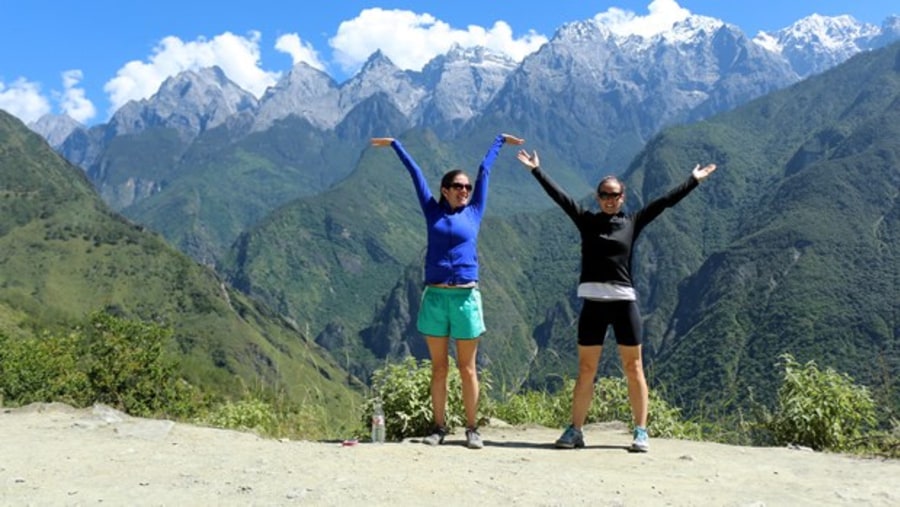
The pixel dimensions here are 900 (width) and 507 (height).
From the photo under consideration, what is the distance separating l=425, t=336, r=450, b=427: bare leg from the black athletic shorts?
1474mm

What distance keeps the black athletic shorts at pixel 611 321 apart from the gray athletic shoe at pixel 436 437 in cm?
182

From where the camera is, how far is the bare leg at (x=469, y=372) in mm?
7809

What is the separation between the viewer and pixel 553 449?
7.87 metres

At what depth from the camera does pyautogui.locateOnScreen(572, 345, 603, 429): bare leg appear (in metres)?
7.87

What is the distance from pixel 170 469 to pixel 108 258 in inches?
8075

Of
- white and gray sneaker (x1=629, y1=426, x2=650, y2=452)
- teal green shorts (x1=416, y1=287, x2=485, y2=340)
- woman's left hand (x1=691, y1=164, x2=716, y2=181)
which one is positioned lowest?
white and gray sneaker (x1=629, y1=426, x2=650, y2=452)

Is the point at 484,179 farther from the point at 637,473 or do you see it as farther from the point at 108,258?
the point at 108,258

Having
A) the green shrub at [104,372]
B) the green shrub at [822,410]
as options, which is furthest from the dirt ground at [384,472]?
the green shrub at [104,372]

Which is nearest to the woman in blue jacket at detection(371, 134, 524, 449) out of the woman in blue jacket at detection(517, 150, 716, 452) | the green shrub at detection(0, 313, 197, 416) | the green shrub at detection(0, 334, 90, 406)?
the woman in blue jacket at detection(517, 150, 716, 452)

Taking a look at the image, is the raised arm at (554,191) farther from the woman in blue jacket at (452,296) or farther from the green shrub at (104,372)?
the green shrub at (104,372)

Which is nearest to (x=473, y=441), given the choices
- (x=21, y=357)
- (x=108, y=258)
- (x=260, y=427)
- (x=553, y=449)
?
(x=553, y=449)

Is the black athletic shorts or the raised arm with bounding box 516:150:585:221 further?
the raised arm with bounding box 516:150:585:221

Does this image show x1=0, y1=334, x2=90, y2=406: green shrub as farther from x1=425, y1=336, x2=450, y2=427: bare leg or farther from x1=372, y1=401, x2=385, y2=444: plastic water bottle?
x1=425, y1=336, x2=450, y2=427: bare leg

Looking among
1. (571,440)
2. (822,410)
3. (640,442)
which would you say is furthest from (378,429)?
(822,410)
